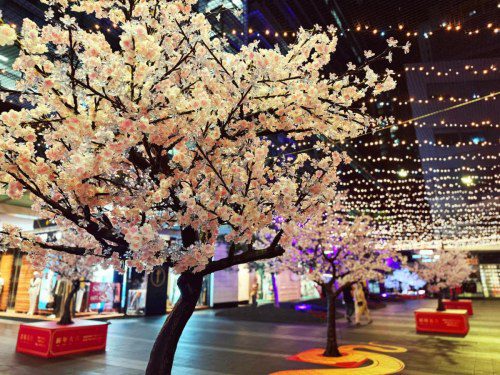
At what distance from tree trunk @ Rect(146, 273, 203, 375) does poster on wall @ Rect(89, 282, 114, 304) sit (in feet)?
45.9

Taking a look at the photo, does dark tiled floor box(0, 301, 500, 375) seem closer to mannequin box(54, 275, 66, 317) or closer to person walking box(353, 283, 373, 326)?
person walking box(353, 283, 373, 326)

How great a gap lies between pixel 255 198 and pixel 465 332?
12.3 metres

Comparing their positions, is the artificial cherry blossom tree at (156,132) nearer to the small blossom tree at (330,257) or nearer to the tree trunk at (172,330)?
the tree trunk at (172,330)

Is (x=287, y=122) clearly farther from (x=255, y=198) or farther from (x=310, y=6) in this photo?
(x=310, y=6)

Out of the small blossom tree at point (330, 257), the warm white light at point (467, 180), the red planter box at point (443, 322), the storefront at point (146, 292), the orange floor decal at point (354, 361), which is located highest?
the warm white light at point (467, 180)

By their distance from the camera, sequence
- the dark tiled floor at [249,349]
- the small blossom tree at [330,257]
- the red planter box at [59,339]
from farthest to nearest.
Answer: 1. the small blossom tree at [330,257]
2. the red planter box at [59,339]
3. the dark tiled floor at [249,349]

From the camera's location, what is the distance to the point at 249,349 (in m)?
9.05

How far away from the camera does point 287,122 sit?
3787 mm

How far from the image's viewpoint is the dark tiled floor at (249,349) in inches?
275

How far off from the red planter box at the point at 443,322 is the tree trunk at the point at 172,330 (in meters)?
11.9

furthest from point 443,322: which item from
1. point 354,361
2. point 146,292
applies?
point 146,292

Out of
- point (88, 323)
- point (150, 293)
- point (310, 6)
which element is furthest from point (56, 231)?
point (310, 6)

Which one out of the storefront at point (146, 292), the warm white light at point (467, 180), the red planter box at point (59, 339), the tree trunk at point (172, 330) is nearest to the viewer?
the tree trunk at point (172, 330)

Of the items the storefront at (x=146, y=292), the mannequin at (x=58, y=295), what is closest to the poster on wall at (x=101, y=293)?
the storefront at (x=146, y=292)
